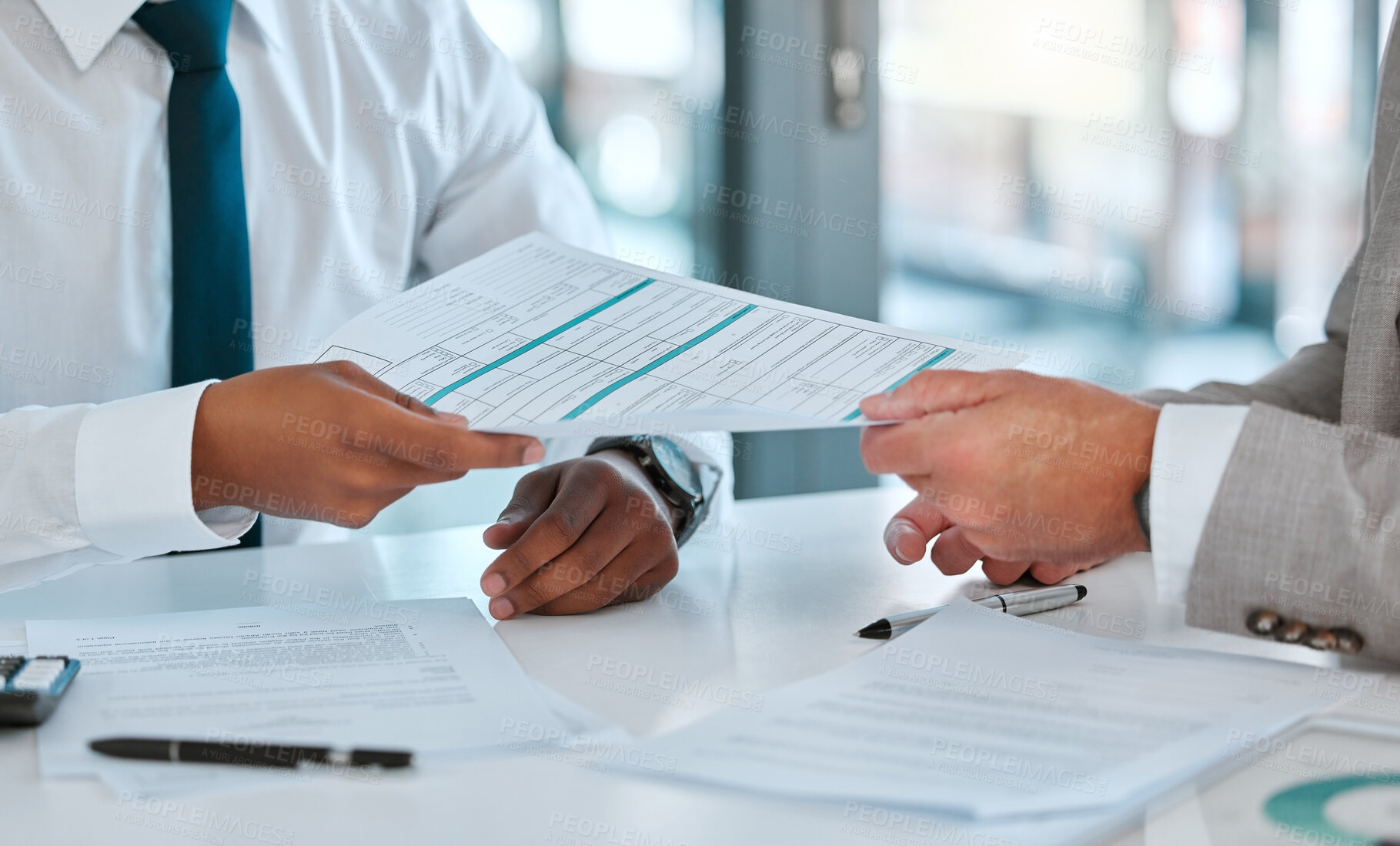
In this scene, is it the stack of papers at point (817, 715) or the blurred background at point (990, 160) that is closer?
the stack of papers at point (817, 715)

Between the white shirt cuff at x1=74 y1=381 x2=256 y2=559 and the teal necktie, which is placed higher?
the teal necktie

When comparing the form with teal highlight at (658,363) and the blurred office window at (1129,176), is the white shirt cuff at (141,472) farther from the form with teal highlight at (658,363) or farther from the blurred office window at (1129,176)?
the blurred office window at (1129,176)

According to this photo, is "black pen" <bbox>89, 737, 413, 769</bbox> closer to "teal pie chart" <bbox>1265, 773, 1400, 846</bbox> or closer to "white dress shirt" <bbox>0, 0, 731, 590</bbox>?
"white dress shirt" <bbox>0, 0, 731, 590</bbox>

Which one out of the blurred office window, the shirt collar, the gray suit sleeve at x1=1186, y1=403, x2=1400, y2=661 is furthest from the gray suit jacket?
the blurred office window

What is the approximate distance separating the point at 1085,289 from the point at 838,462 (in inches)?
57.7

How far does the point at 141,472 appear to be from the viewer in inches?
30.8

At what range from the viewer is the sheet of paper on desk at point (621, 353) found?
27.3 inches

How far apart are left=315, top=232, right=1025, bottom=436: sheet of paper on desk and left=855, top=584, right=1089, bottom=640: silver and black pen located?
0.17 metres

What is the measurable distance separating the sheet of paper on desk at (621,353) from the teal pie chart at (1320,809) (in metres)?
0.30

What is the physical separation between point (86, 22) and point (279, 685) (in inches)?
32.1

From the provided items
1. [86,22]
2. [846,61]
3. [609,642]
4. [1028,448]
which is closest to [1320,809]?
[1028,448]

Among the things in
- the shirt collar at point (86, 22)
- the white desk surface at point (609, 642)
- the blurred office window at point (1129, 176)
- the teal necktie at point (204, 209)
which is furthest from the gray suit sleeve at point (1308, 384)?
the blurred office window at point (1129, 176)

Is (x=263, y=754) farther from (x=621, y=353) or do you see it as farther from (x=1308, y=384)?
(x=1308, y=384)

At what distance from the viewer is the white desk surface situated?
0.50 meters
